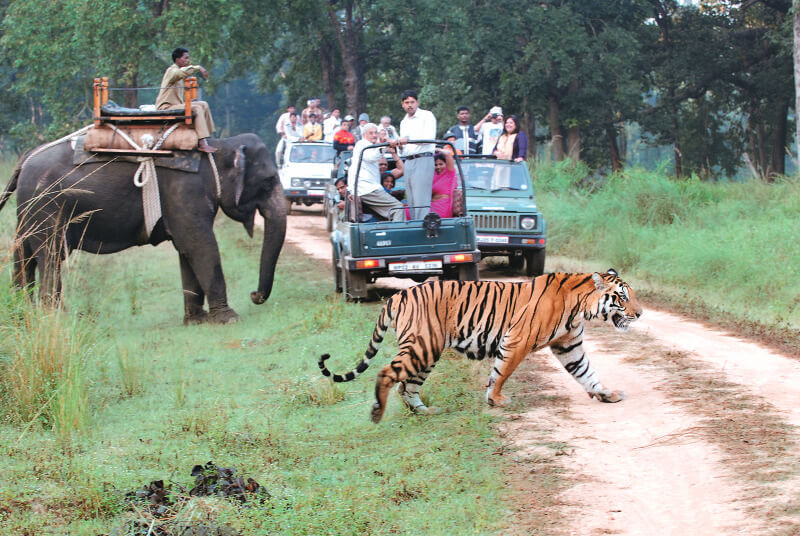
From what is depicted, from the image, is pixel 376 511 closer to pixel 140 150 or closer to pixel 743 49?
pixel 140 150

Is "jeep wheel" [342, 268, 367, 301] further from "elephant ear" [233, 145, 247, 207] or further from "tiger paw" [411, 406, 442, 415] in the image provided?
"tiger paw" [411, 406, 442, 415]

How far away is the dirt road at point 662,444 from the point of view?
5816 mm

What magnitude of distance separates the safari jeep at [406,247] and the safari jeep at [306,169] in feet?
40.4

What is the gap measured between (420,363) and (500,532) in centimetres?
232

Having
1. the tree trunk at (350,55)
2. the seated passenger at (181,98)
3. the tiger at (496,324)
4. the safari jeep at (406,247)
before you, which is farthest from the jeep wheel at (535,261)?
the tree trunk at (350,55)

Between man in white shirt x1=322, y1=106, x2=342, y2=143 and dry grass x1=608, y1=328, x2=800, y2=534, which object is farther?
man in white shirt x1=322, y1=106, x2=342, y2=143

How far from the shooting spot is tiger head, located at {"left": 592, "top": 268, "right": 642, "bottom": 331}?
7.88 metres

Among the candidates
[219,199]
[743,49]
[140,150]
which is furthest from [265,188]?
[743,49]

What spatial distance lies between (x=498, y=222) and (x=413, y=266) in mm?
2957

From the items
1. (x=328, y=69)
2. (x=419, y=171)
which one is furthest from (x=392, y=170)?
(x=328, y=69)

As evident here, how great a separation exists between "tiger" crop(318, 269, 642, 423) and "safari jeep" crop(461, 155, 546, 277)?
24.1ft

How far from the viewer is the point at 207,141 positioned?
13.8m

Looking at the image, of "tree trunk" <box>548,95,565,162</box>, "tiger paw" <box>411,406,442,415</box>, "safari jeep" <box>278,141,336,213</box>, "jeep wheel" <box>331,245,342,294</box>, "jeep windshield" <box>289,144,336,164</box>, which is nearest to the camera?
"tiger paw" <box>411,406,442,415</box>

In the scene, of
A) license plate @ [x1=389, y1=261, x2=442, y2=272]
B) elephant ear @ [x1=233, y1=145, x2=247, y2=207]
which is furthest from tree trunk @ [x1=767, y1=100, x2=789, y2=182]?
elephant ear @ [x1=233, y1=145, x2=247, y2=207]
